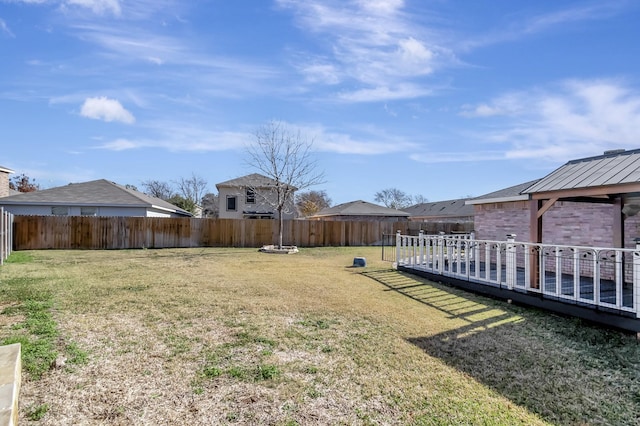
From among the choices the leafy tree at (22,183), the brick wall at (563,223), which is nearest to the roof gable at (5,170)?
the leafy tree at (22,183)

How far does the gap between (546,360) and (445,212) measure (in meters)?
31.4

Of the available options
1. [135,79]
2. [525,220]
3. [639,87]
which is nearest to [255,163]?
[135,79]

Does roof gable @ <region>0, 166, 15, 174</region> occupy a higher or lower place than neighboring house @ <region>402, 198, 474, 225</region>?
higher

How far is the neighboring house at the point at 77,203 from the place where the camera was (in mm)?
19391

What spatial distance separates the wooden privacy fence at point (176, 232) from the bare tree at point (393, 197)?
36489 millimetres

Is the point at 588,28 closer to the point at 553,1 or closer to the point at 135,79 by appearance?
the point at 553,1

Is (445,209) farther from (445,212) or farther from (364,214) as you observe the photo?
(364,214)

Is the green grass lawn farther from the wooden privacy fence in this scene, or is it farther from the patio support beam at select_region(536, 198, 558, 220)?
the wooden privacy fence

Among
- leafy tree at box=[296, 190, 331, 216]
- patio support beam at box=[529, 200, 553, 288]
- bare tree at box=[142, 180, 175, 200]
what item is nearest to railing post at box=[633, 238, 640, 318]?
→ patio support beam at box=[529, 200, 553, 288]

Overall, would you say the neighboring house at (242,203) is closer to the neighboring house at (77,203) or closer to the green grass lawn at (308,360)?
the neighboring house at (77,203)

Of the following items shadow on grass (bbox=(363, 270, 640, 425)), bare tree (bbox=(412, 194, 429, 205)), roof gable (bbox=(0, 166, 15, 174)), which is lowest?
shadow on grass (bbox=(363, 270, 640, 425))

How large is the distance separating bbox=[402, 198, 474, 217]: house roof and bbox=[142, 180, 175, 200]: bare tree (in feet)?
114

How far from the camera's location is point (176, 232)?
1841cm

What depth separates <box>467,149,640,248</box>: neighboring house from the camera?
556 cm
